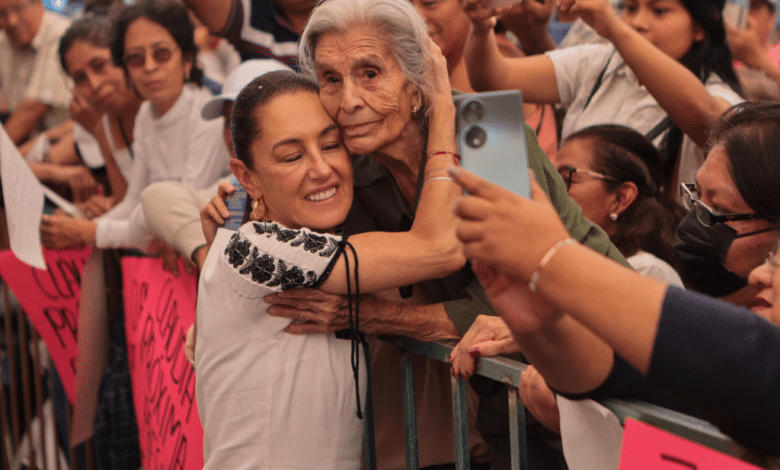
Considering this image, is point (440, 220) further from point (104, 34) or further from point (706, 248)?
point (104, 34)

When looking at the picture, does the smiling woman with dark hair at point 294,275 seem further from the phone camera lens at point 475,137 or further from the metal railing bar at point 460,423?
the phone camera lens at point 475,137

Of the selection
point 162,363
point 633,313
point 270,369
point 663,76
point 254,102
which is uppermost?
point 663,76

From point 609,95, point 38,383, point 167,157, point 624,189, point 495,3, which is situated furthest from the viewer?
point 38,383

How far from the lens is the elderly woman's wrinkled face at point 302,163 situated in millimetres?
2039

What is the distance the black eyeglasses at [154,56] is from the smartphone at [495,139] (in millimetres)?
2851

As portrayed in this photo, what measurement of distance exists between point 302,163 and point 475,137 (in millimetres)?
829

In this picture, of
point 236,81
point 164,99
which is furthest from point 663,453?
point 164,99

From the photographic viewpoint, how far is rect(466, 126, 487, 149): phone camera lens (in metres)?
1.31

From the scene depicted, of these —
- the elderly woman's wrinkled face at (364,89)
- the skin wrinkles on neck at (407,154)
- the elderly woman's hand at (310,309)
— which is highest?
the elderly woman's wrinkled face at (364,89)

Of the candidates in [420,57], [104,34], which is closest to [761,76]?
[420,57]

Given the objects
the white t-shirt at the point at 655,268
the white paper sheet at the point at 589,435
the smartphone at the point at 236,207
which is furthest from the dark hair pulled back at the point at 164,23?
the white paper sheet at the point at 589,435

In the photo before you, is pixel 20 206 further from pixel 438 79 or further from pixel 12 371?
pixel 438 79

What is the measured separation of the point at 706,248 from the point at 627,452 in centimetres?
100

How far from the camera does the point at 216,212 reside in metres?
2.36
